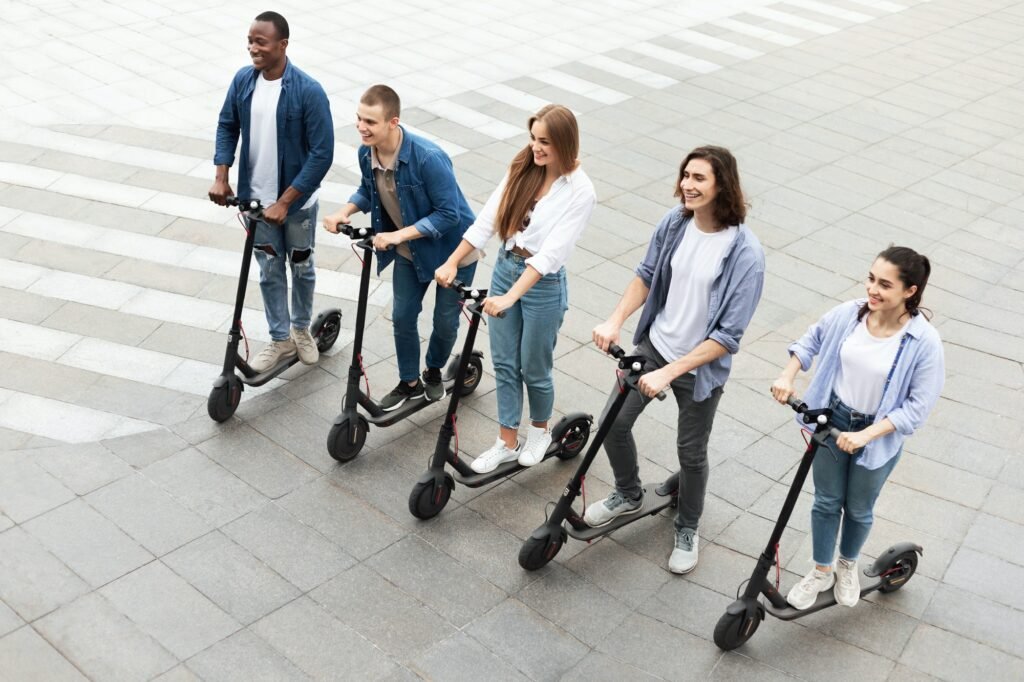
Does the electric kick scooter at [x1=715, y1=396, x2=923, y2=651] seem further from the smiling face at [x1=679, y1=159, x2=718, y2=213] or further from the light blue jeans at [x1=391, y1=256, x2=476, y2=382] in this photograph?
A: the light blue jeans at [x1=391, y1=256, x2=476, y2=382]

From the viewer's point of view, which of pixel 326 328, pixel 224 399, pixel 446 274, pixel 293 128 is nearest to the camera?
pixel 446 274

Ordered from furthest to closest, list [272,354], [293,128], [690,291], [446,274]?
[272,354]
[293,128]
[446,274]
[690,291]

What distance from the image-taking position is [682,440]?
5.07 metres

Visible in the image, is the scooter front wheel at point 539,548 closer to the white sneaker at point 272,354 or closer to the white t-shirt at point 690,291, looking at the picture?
the white t-shirt at point 690,291

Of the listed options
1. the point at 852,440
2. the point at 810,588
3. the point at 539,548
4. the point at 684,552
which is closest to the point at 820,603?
the point at 810,588

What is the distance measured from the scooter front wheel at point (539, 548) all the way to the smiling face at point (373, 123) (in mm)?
2051

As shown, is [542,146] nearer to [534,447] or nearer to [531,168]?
[531,168]

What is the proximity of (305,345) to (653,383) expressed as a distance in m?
2.80

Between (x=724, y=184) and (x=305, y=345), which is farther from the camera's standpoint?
(x=305, y=345)

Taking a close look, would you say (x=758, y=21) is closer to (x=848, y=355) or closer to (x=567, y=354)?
(x=567, y=354)

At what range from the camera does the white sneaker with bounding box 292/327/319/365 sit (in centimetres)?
665

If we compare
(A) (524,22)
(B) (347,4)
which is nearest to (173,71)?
(B) (347,4)

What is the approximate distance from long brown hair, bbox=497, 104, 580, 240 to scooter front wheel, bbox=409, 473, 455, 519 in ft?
4.07

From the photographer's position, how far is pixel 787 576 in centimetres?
530
